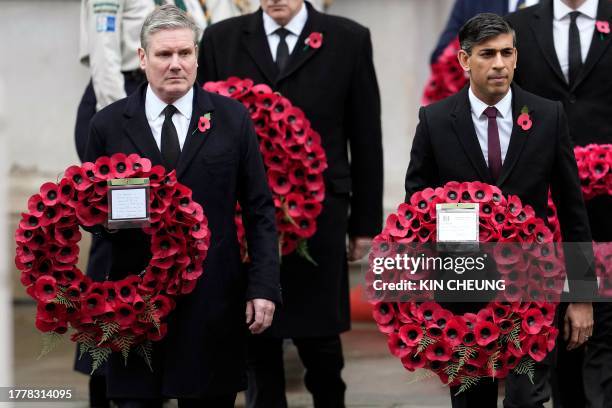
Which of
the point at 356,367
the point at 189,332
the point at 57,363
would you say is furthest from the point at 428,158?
the point at 57,363

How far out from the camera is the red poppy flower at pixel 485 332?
20.8ft

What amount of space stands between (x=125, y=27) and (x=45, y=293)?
2.50 m

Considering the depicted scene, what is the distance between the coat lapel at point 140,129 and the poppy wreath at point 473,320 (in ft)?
3.16

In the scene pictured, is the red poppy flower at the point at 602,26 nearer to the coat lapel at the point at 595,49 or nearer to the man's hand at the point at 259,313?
the coat lapel at the point at 595,49

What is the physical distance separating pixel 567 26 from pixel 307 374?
209 cm

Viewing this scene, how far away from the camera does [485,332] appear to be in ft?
20.9

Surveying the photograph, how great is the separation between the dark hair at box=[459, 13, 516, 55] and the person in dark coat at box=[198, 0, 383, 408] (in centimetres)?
141

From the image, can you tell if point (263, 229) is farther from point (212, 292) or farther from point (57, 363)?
point (57, 363)

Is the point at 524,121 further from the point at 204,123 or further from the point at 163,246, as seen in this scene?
the point at 163,246

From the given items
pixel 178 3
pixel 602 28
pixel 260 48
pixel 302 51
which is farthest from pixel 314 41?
pixel 602 28

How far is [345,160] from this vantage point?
8.33 m

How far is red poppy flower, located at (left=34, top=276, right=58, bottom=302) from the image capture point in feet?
21.3


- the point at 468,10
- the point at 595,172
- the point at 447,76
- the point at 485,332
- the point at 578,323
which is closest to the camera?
the point at 485,332

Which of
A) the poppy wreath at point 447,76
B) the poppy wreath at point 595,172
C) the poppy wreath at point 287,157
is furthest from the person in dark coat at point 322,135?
the poppy wreath at point 447,76
